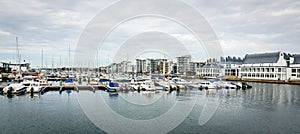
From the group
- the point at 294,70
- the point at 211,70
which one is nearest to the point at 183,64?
the point at 211,70

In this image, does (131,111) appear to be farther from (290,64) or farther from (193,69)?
(193,69)

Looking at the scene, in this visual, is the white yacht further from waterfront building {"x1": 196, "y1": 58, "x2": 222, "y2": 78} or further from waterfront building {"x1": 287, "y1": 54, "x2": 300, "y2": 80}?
waterfront building {"x1": 196, "y1": 58, "x2": 222, "y2": 78}

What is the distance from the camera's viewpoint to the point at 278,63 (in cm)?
4688

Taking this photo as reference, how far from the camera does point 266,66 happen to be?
48.4 metres

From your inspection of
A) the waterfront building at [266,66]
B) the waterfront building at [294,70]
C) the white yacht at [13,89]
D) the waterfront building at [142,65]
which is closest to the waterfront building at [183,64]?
the waterfront building at [142,65]

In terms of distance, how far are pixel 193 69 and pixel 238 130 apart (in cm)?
8480

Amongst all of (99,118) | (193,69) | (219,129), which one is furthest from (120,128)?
(193,69)

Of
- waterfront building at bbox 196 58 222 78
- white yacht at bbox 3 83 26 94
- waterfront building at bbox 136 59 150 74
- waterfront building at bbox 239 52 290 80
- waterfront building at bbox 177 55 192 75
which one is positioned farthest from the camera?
waterfront building at bbox 136 59 150 74

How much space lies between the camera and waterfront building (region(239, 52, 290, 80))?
46.2 metres

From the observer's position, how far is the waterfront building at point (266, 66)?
46219mm

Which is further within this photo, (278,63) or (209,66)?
(209,66)

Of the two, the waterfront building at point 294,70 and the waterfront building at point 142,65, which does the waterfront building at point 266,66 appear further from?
the waterfront building at point 142,65

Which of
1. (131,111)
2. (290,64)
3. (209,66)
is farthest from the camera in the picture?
(209,66)

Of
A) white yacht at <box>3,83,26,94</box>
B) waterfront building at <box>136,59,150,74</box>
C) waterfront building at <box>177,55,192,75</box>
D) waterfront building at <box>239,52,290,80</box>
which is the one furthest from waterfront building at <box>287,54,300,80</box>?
waterfront building at <box>136,59,150,74</box>
